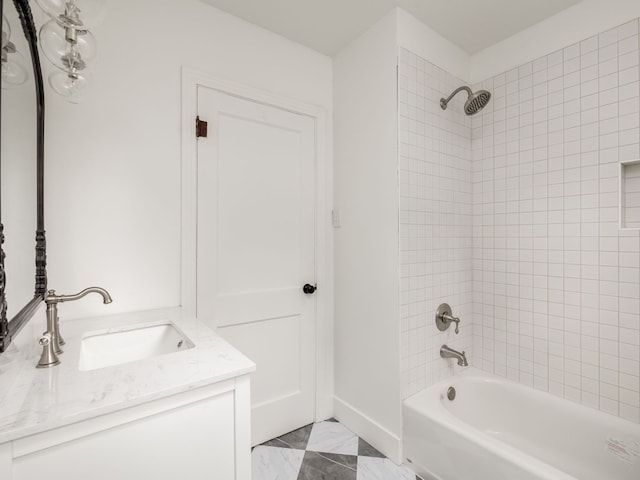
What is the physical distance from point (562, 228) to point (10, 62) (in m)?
2.25

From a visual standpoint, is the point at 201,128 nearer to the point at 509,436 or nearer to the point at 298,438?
the point at 298,438

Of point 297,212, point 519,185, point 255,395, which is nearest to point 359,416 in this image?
point 255,395

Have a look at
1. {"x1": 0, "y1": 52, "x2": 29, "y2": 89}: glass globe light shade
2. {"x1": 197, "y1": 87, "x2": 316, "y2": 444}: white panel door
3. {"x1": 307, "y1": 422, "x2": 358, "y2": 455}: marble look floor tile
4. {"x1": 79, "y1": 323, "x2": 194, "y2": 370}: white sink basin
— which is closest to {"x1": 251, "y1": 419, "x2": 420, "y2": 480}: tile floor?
{"x1": 307, "y1": 422, "x2": 358, "y2": 455}: marble look floor tile

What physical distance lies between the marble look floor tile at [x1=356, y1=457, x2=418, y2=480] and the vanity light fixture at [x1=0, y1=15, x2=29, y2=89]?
1947mm

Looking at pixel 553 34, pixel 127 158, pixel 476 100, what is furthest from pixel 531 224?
pixel 127 158

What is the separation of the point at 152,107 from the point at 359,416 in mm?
1989

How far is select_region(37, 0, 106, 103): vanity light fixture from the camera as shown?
83 cm

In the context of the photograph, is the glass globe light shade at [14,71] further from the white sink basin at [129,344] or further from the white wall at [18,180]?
the white sink basin at [129,344]

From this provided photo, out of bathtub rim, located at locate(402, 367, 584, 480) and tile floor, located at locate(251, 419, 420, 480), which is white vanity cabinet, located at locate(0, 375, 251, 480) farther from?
bathtub rim, located at locate(402, 367, 584, 480)

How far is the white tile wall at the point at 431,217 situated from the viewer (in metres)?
1.76

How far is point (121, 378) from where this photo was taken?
0.84m

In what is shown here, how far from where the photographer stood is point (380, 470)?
65.3 inches

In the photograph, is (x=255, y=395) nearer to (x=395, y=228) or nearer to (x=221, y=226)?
(x=221, y=226)

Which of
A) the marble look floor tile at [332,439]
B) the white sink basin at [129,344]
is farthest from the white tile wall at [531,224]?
the white sink basin at [129,344]
